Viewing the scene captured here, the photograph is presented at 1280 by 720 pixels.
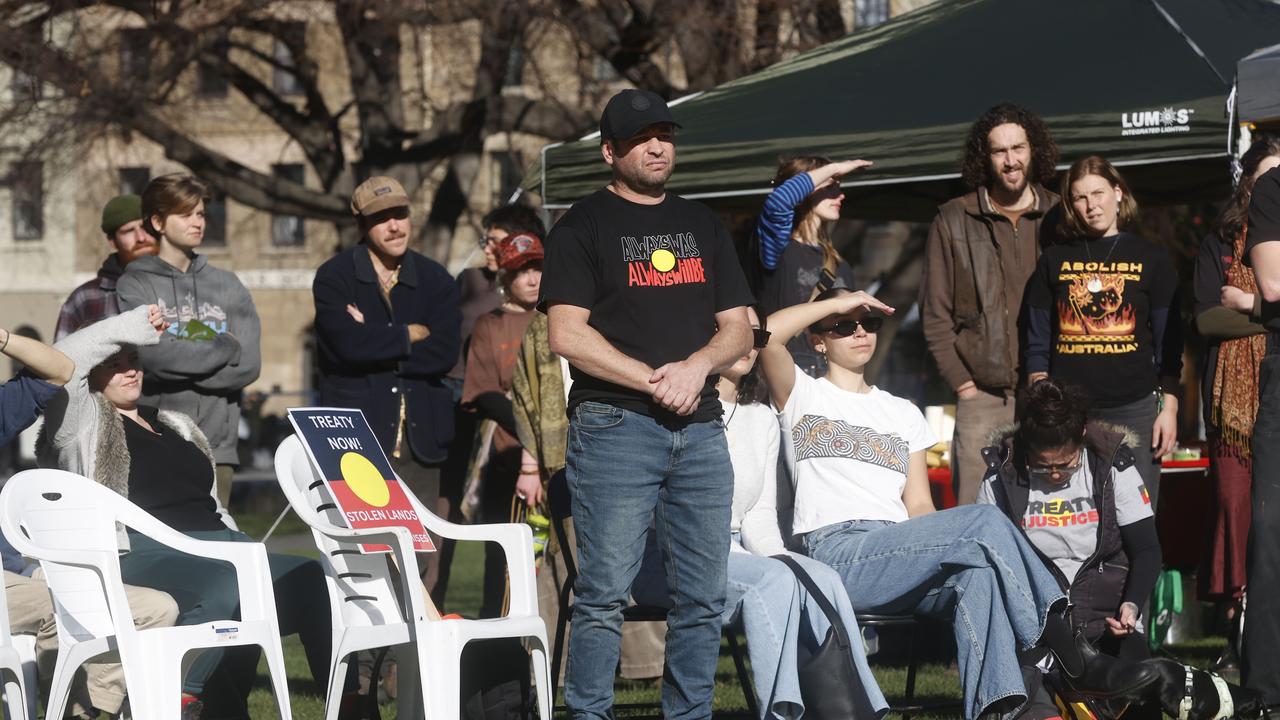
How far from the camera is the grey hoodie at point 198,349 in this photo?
606 cm

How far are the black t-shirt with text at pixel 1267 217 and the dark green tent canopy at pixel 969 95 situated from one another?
1627 millimetres

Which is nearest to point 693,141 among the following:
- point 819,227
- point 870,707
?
point 819,227

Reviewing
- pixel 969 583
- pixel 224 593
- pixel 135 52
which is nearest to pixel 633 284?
pixel 969 583

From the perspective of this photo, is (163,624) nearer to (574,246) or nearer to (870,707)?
(574,246)

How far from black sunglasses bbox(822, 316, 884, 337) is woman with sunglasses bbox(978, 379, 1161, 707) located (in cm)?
53

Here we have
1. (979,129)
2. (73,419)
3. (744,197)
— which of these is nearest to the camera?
(73,419)

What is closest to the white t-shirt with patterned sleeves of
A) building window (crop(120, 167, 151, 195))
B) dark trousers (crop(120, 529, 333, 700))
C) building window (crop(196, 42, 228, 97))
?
dark trousers (crop(120, 529, 333, 700))

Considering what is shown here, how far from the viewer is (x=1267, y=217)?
4695 mm

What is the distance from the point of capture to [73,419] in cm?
514

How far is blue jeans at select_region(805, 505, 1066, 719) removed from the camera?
4.65 m

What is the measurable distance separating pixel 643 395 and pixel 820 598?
0.85 m

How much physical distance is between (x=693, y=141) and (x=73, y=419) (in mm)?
3316

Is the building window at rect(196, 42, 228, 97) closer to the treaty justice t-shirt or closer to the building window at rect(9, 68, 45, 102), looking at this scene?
the building window at rect(9, 68, 45, 102)

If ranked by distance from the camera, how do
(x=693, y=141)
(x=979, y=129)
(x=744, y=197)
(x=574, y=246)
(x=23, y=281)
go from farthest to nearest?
(x=23, y=281) < (x=744, y=197) < (x=693, y=141) < (x=979, y=129) < (x=574, y=246)
